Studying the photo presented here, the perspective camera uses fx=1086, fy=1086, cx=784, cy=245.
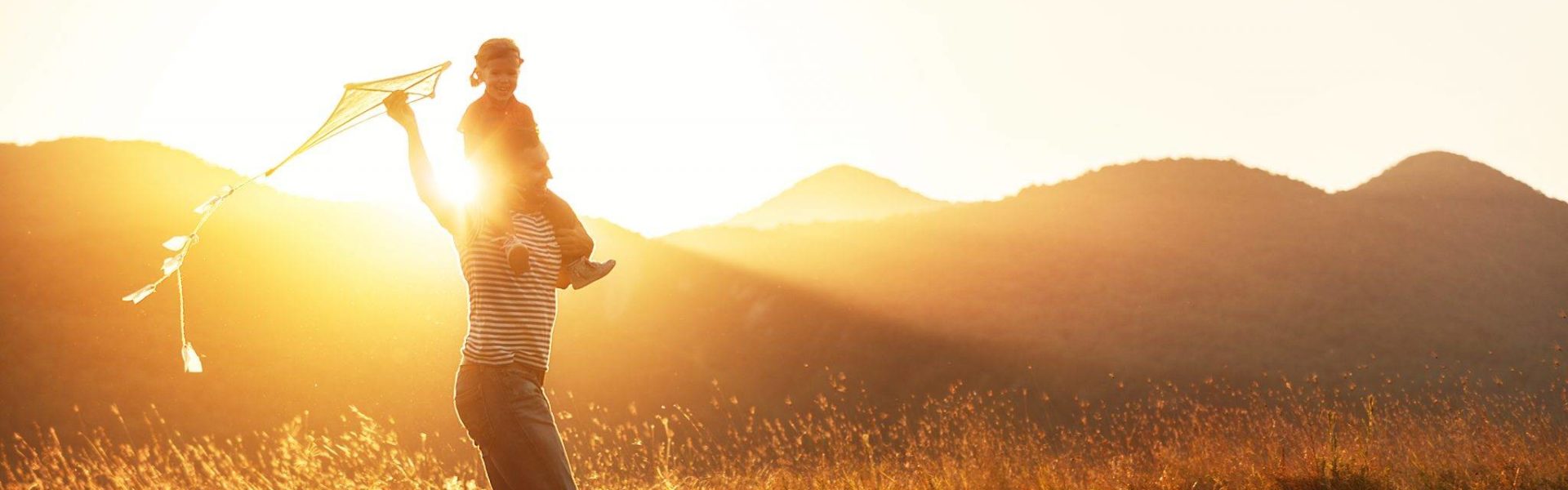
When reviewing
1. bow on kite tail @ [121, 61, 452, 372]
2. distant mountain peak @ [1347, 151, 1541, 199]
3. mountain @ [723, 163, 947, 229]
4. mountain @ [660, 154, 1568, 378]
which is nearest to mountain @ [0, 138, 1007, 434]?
mountain @ [660, 154, 1568, 378]

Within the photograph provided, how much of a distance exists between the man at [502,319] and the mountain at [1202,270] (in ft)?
80.5

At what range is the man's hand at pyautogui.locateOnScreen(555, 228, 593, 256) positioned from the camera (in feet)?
11.1

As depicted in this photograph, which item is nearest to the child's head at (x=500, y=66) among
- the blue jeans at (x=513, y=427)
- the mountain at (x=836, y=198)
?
the blue jeans at (x=513, y=427)

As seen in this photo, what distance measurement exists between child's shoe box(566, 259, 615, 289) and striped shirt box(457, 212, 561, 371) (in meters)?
0.21

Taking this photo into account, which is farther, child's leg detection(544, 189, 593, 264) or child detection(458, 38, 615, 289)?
child's leg detection(544, 189, 593, 264)

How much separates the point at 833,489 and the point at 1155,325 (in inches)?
1020

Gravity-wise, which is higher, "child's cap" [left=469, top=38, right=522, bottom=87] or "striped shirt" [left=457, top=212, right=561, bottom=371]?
"child's cap" [left=469, top=38, right=522, bottom=87]

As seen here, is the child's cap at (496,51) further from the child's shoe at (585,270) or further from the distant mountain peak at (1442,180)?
the distant mountain peak at (1442,180)

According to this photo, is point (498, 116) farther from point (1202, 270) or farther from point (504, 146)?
point (1202, 270)

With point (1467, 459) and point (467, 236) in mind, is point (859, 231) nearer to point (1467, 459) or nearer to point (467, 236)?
point (1467, 459)

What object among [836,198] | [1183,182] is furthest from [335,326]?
[836,198]

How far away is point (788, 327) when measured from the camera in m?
28.8

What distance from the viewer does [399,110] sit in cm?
314

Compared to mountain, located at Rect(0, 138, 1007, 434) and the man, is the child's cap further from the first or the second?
mountain, located at Rect(0, 138, 1007, 434)
